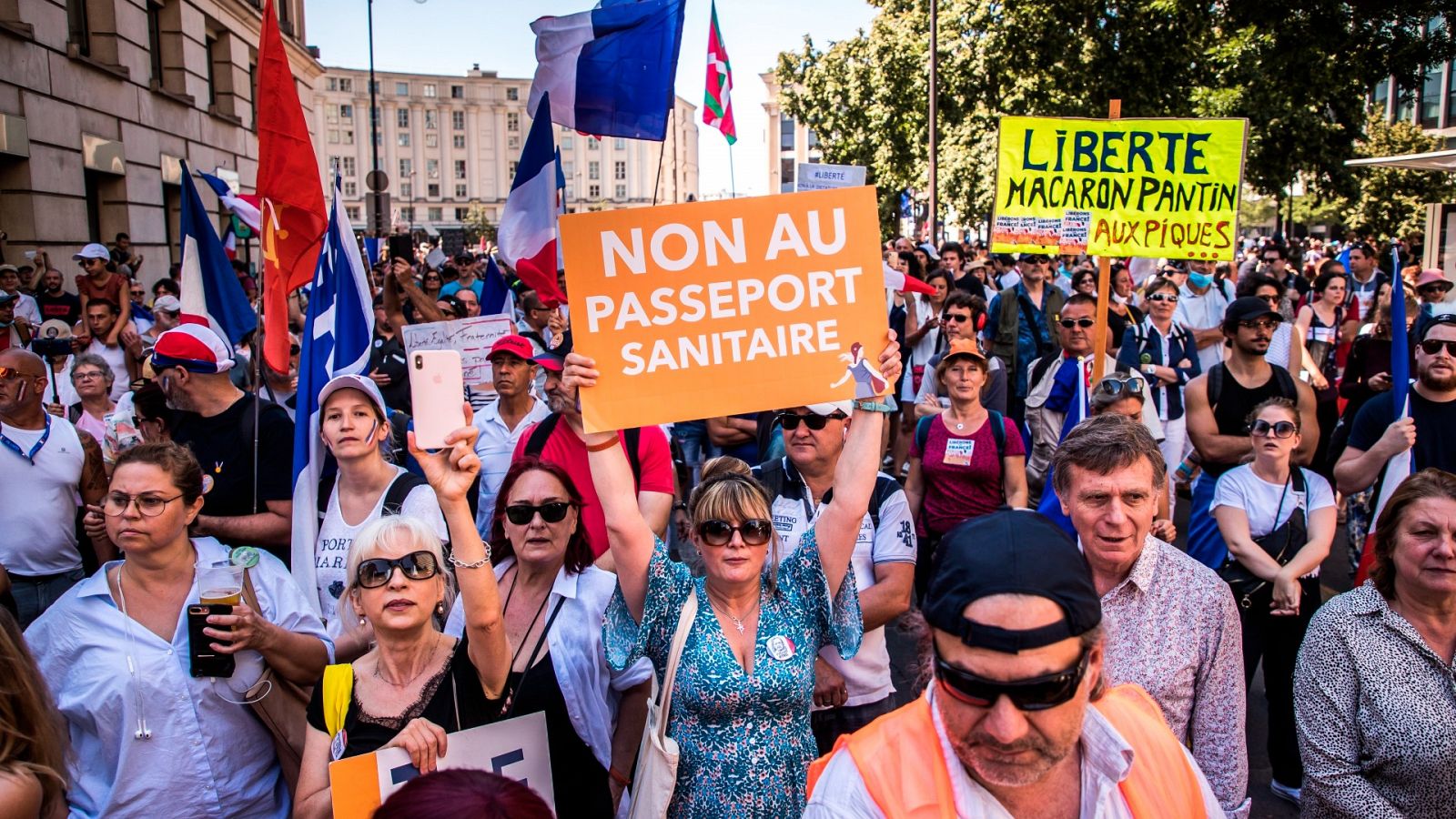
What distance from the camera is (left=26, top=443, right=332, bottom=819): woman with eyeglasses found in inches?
120

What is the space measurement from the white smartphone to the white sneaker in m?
3.81

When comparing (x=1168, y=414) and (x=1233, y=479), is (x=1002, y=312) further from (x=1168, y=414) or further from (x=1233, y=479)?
(x=1233, y=479)

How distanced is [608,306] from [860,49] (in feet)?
99.0

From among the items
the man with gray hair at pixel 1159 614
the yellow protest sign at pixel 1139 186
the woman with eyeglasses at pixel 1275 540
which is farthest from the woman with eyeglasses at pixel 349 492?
the yellow protest sign at pixel 1139 186

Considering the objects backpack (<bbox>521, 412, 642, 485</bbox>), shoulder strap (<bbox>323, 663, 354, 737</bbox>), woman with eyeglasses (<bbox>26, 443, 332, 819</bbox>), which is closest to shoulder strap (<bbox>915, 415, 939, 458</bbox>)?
backpack (<bbox>521, 412, 642, 485</bbox>)

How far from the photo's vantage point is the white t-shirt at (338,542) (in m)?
3.93

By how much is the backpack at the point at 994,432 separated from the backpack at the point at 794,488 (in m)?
1.45

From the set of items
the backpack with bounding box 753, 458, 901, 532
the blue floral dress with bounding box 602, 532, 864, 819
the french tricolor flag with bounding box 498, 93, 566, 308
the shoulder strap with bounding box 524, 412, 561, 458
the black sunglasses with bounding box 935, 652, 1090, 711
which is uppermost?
the french tricolor flag with bounding box 498, 93, 566, 308

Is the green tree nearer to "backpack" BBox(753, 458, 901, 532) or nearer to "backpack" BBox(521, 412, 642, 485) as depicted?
"backpack" BBox(753, 458, 901, 532)

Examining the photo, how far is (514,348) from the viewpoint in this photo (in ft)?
18.5

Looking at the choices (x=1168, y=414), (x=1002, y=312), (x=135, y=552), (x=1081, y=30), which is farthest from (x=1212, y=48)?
(x=135, y=552)

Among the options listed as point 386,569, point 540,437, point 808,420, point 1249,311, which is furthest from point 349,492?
point 1249,311

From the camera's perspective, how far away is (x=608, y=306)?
3.06m

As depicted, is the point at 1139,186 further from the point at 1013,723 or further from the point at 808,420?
the point at 1013,723
